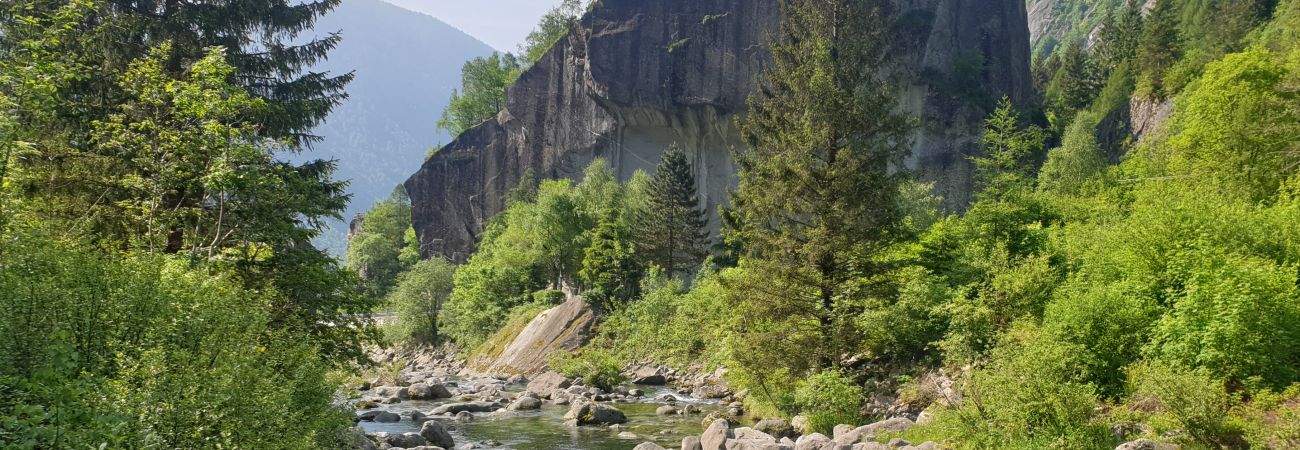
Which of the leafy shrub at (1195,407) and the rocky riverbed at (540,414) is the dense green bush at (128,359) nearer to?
the rocky riverbed at (540,414)

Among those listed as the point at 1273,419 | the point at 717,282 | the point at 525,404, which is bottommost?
the point at 525,404

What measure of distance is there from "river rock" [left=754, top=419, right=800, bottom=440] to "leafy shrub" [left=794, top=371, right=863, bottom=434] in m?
0.65

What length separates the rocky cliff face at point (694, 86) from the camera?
5469 centimetres

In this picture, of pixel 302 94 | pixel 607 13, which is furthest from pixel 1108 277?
pixel 607 13

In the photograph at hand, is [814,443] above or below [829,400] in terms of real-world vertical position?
below

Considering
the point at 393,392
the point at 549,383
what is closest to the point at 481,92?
the point at 393,392

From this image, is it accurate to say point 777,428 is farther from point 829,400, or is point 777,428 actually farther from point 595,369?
point 595,369

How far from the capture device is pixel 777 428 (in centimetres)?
2017

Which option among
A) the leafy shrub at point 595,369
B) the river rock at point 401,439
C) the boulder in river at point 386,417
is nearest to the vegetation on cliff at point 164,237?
the river rock at point 401,439

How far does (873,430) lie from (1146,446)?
6330 mm

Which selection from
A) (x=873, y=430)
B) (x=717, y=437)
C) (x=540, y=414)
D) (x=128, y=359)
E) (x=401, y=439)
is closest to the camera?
(x=128, y=359)

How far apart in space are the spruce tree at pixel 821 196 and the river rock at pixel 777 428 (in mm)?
1866

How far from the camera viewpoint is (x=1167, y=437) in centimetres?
1252

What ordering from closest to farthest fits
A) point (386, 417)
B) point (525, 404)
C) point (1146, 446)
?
point (1146, 446) → point (386, 417) → point (525, 404)
